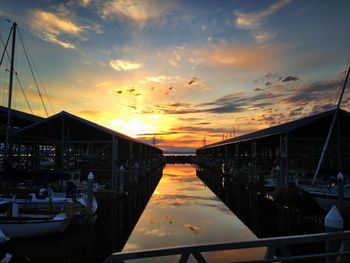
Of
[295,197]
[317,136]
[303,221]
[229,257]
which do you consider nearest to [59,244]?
[229,257]

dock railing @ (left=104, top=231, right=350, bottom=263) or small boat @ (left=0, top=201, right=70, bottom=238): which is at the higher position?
dock railing @ (left=104, top=231, right=350, bottom=263)

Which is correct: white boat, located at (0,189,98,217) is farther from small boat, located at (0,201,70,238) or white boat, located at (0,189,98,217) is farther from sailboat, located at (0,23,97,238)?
small boat, located at (0,201,70,238)

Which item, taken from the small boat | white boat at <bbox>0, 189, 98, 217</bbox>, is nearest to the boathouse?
white boat at <bbox>0, 189, 98, 217</bbox>

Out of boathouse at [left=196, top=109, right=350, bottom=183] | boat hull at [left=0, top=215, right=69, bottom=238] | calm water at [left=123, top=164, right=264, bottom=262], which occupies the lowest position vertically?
calm water at [left=123, top=164, right=264, bottom=262]

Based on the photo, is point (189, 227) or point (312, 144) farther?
point (312, 144)

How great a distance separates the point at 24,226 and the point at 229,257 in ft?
27.6

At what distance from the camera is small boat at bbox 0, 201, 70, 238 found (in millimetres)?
13555

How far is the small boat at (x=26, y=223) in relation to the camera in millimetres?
13555

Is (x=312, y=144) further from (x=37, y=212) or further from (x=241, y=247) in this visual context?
(x=241, y=247)

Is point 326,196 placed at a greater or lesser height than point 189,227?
greater

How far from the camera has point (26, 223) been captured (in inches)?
536

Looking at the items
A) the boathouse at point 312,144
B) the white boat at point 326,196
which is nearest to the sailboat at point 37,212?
the white boat at point 326,196

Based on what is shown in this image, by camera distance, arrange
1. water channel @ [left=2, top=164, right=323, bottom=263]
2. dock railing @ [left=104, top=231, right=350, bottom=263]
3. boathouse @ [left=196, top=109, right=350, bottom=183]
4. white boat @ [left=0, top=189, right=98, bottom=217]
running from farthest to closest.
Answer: boathouse @ [left=196, top=109, right=350, bottom=183] < white boat @ [left=0, top=189, right=98, bottom=217] < water channel @ [left=2, top=164, right=323, bottom=263] < dock railing @ [left=104, top=231, right=350, bottom=263]

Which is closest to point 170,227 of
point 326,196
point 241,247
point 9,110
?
point 326,196
